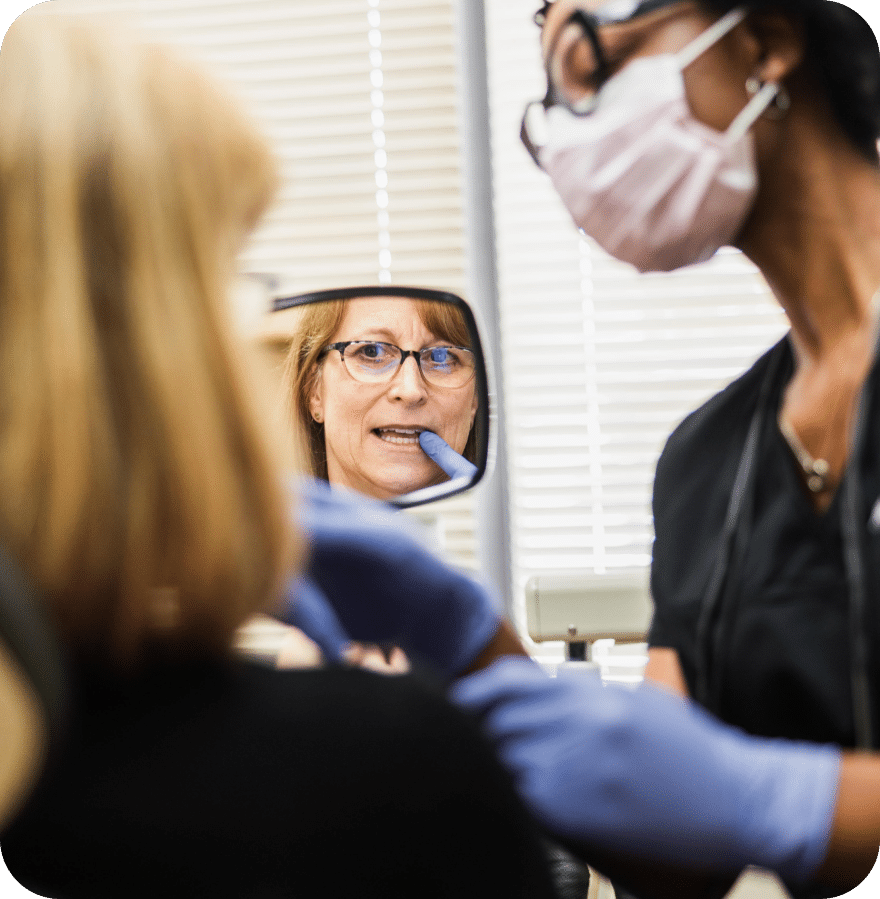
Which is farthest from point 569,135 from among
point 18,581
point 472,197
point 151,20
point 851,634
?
point 151,20

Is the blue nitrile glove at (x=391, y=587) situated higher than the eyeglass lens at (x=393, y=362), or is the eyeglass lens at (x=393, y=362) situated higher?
the eyeglass lens at (x=393, y=362)

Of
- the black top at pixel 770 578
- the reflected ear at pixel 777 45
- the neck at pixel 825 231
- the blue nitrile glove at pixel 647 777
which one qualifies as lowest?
the blue nitrile glove at pixel 647 777

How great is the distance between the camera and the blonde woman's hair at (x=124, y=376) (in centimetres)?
41

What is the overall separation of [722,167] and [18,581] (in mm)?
569

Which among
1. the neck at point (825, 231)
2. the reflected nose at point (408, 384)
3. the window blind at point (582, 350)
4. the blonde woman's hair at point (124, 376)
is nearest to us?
the blonde woman's hair at point (124, 376)

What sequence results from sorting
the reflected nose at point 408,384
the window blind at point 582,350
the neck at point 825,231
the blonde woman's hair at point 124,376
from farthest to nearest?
the window blind at point 582,350 → the reflected nose at point 408,384 → the neck at point 825,231 → the blonde woman's hair at point 124,376

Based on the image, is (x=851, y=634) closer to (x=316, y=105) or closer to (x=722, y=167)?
(x=722, y=167)

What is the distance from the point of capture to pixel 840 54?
0.66 meters

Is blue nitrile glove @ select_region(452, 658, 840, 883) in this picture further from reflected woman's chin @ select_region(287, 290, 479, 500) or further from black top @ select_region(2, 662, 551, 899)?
reflected woman's chin @ select_region(287, 290, 479, 500)

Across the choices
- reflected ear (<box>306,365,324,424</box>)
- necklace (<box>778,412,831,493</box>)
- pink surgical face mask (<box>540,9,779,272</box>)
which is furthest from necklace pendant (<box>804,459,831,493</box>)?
reflected ear (<box>306,365,324,424</box>)

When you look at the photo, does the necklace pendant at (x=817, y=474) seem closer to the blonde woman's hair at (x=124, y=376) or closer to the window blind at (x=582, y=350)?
the blonde woman's hair at (x=124, y=376)

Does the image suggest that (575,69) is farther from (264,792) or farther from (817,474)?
(264,792)

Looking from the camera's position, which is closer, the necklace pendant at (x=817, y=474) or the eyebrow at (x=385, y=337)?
the necklace pendant at (x=817, y=474)

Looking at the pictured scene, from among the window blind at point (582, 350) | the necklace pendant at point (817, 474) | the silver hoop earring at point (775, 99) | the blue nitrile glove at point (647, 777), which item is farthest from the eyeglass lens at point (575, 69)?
the window blind at point (582, 350)
